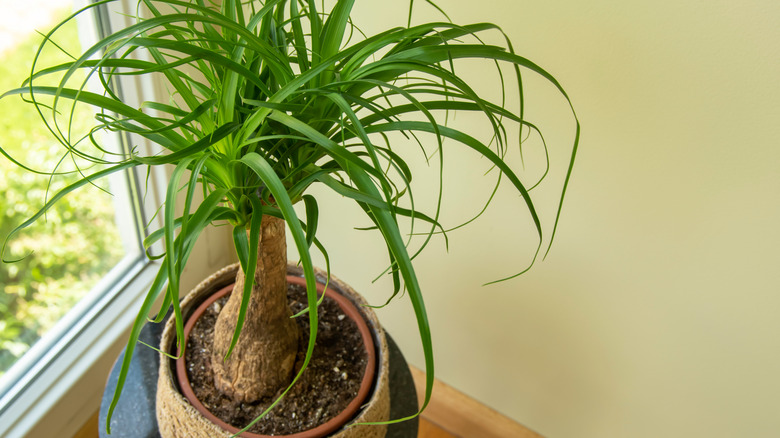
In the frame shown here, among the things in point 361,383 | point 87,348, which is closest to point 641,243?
point 361,383

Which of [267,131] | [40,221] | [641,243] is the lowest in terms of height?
[641,243]

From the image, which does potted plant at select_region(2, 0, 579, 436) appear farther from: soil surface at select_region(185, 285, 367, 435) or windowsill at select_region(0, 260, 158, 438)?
windowsill at select_region(0, 260, 158, 438)

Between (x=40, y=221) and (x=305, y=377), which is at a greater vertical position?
(x=40, y=221)

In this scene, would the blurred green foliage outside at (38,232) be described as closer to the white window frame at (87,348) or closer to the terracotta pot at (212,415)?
the white window frame at (87,348)

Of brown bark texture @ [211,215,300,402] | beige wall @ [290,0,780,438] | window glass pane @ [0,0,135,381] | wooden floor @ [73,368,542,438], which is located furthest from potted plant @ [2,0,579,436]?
wooden floor @ [73,368,542,438]

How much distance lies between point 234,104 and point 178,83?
83 millimetres

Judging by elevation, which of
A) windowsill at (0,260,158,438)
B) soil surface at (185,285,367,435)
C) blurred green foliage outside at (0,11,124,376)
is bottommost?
windowsill at (0,260,158,438)

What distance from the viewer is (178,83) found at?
614 mm

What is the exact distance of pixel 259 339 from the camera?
74 cm

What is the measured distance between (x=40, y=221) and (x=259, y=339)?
60 centimetres

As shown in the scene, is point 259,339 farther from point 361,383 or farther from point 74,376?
point 74,376

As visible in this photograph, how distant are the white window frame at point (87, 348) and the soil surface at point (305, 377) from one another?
40 cm

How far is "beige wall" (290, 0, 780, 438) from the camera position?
0.78 metres

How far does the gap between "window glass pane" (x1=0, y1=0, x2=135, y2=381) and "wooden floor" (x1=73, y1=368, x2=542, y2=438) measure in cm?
75
